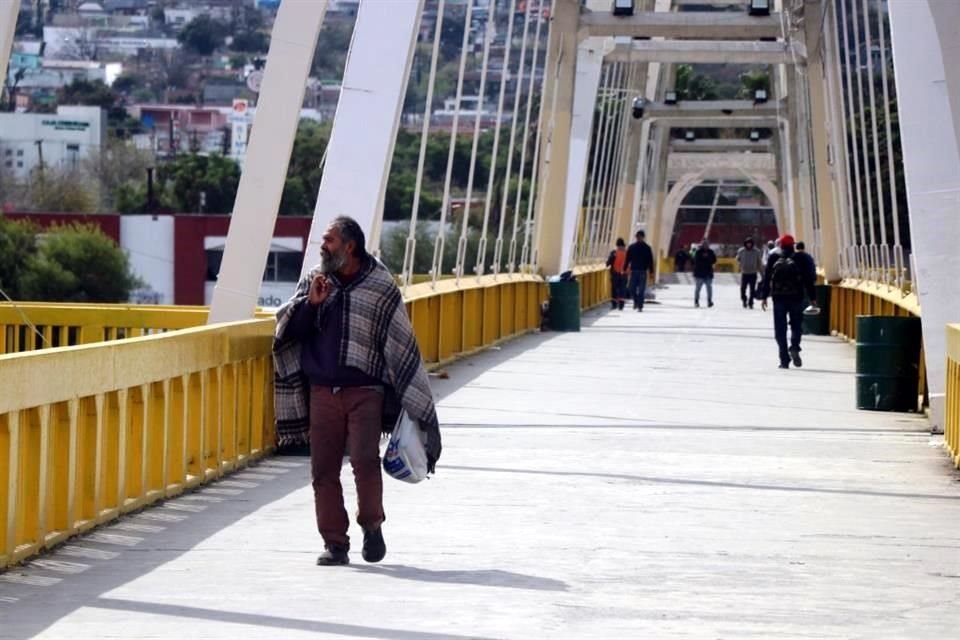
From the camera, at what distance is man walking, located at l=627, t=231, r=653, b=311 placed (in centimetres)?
4038

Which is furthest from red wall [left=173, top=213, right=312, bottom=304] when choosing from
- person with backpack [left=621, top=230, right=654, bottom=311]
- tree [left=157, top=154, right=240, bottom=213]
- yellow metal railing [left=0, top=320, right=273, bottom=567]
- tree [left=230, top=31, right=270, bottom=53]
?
yellow metal railing [left=0, top=320, right=273, bottom=567]

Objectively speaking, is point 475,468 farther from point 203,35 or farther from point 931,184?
point 203,35

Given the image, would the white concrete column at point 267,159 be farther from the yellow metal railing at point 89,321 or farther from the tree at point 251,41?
the tree at point 251,41

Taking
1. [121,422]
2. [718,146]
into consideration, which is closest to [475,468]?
[121,422]

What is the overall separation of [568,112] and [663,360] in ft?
37.2

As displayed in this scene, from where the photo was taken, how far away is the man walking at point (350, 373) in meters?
8.70

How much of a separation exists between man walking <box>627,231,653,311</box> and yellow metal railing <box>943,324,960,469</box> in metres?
25.3

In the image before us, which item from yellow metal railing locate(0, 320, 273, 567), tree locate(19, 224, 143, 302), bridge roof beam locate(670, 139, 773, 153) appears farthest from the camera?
bridge roof beam locate(670, 139, 773, 153)

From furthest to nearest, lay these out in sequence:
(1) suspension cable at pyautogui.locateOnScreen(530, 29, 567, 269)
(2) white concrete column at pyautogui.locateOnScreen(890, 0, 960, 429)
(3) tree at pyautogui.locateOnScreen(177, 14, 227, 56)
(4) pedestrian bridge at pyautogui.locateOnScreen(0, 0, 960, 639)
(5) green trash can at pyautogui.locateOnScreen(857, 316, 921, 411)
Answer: (3) tree at pyautogui.locateOnScreen(177, 14, 227, 56)
(1) suspension cable at pyautogui.locateOnScreen(530, 29, 567, 269)
(5) green trash can at pyautogui.locateOnScreen(857, 316, 921, 411)
(2) white concrete column at pyautogui.locateOnScreen(890, 0, 960, 429)
(4) pedestrian bridge at pyautogui.locateOnScreen(0, 0, 960, 639)

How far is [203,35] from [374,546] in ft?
335

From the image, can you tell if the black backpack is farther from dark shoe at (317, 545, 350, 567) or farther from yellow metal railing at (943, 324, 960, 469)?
dark shoe at (317, 545, 350, 567)

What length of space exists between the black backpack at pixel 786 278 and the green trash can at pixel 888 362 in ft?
19.4

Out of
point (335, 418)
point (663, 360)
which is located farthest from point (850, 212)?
point (335, 418)

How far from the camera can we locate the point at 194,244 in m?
66.6
